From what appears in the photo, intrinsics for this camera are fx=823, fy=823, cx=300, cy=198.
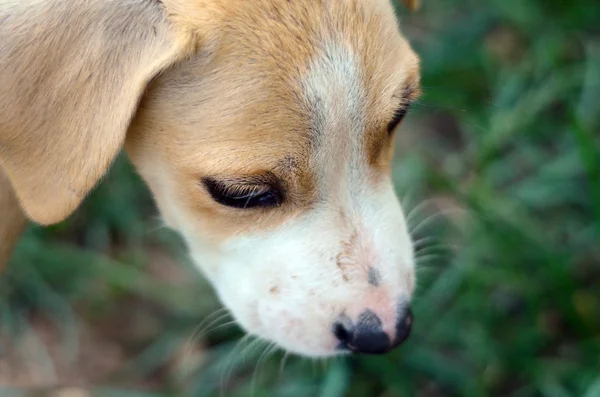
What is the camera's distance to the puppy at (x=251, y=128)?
7.98 feet

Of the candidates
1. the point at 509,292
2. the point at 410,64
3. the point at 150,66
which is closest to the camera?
the point at 150,66

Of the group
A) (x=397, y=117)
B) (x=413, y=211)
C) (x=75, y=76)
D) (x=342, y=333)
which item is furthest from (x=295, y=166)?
(x=413, y=211)

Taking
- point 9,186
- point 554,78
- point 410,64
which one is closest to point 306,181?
point 410,64

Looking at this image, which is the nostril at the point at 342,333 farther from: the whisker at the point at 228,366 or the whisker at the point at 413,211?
the whisker at the point at 228,366

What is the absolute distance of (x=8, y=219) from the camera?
9.78ft

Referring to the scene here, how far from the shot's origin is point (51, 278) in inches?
171

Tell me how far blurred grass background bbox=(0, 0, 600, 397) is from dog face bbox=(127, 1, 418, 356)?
27.4 inches

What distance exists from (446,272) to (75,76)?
223cm

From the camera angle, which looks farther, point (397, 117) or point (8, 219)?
point (8, 219)

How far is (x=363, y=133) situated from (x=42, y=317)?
247cm

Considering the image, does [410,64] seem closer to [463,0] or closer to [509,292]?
[509,292]

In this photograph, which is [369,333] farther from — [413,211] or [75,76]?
[75,76]

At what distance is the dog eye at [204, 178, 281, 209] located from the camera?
8.46ft

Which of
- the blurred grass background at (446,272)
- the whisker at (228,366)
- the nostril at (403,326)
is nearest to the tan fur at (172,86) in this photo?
the nostril at (403,326)
